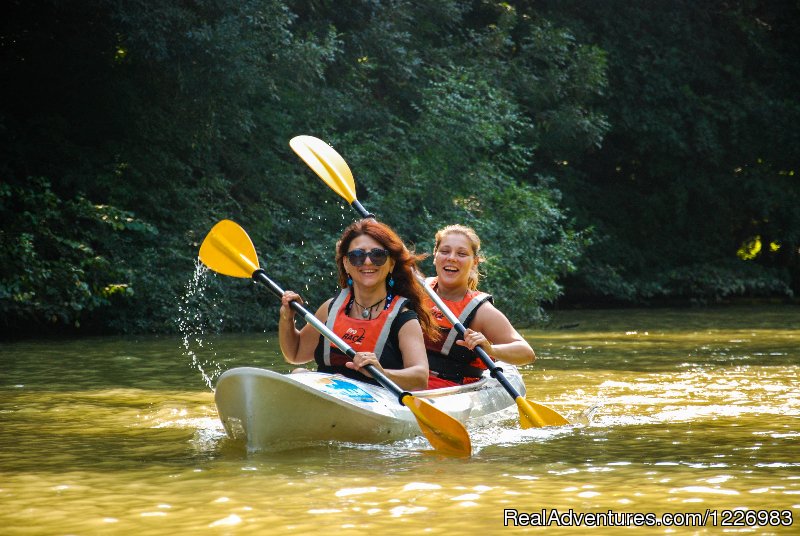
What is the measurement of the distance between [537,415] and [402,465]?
4.37ft

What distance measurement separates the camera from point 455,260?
626cm

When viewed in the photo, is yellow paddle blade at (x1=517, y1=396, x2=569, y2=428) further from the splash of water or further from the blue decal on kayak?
the splash of water

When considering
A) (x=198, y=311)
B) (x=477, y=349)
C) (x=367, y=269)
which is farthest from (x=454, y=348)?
(x=198, y=311)

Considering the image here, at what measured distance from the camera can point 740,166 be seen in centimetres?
2169

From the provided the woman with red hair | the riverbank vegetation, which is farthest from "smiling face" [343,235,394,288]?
the riverbank vegetation

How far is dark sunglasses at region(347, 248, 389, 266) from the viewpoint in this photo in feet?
17.6

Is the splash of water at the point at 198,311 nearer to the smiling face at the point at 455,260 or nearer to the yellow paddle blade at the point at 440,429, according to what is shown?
the smiling face at the point at 455,260

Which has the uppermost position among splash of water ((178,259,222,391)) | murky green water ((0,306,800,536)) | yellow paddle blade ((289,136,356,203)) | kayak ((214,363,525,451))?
yellow paddle blade ((289,136,356,203))

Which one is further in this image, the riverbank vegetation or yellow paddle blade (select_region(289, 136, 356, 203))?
the riverbank vegetation

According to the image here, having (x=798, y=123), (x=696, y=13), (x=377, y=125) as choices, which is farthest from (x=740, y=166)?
(x=377, y=125)

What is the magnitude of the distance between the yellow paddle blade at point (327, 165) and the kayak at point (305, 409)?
215cm

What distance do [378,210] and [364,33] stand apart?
2.94 m

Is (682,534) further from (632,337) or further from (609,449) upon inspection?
(632,337)

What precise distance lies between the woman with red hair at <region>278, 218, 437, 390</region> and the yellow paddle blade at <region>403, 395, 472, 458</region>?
0.55ft
